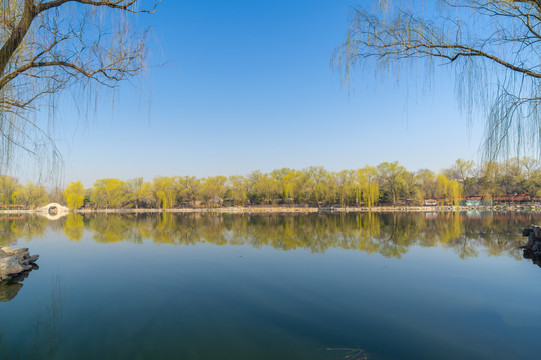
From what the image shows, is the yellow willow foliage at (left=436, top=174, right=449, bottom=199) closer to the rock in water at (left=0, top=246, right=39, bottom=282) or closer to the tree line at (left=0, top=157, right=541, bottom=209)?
the tree line at (left=0, top=157, right=541, bottom=209)

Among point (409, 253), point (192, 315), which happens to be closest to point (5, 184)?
point (192, 315)

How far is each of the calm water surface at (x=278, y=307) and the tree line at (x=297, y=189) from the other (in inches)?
1633

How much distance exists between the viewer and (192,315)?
4.86m

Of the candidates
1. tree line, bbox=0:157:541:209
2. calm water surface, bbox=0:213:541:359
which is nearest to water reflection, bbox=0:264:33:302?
calm water surface, bbox=0:213:541:359

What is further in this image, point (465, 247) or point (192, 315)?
point (465, 247)

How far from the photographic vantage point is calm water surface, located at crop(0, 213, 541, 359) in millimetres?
3764

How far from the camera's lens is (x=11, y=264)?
7.54 metres

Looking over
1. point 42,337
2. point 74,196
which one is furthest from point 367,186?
point 74,196

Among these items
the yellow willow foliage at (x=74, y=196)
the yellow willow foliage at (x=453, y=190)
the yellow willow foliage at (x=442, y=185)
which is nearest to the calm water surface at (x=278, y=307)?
the yellow willow foliage at (x=453, y=190)

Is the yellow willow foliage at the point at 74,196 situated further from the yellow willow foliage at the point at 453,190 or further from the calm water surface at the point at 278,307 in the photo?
the yellow willow foliage at the point at 453,190

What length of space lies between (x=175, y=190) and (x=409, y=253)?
5426cm

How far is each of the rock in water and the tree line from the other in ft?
149

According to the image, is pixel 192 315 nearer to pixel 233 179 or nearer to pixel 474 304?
pixel 474 304

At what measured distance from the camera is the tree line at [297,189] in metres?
49.3
